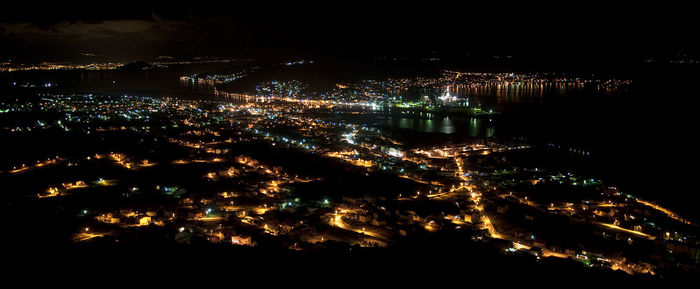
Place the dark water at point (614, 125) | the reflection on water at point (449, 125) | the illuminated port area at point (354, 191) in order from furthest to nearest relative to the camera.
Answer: the reflection on water at point (449, 125) < the dark water at point (614, 125) < the illuminated port area at point (354, 191)

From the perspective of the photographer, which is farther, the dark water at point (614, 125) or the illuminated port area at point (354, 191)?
the dark water at point (614, 125)

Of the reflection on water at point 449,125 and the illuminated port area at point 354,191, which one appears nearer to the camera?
the illuminated port area at point 354,191

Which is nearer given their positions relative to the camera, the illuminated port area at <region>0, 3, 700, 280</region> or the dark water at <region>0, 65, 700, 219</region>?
the illuminated port area at <region>0, 3, 700, 280</region>

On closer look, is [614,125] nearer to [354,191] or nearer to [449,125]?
[449,125]

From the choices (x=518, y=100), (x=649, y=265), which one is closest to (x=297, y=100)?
(x=518, y=100)

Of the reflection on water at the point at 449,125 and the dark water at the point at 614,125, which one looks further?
the reflection on water at the point at 449,125

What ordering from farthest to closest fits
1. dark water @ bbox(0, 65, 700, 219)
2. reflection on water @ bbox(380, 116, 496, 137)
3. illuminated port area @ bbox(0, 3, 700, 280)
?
reflection on water @ bbox(380, 116, 496, 137), dark water @ bbox(0, 65, 700, 219), illuminated port area @ bbox(0, 3, 700, 280)

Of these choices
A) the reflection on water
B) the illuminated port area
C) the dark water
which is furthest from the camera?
the reflection on water

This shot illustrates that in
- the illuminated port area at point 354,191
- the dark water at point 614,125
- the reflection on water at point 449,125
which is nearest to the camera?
the illuminated port area at point 354,191

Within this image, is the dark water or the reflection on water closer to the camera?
the dark water
